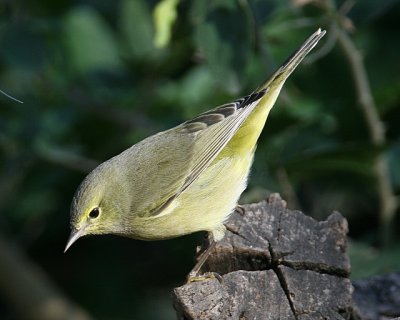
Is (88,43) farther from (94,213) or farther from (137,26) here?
(94,213)

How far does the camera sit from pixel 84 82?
233 inches

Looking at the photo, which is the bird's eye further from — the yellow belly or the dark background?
the dark background

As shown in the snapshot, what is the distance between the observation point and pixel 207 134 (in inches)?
183

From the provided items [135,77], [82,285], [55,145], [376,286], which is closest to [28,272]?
[82,285]

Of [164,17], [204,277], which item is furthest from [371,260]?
[164,17]

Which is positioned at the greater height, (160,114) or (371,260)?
(160,114)

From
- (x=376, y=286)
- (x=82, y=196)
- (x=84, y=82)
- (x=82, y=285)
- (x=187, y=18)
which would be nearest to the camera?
(x=376, y=286)

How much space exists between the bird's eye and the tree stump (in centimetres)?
77

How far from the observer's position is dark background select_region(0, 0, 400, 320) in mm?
4867

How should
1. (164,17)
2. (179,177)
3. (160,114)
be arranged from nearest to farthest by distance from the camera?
1. (179,177)
2. (164,17)
3. (160,114)

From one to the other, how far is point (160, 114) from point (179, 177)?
51.0 inches

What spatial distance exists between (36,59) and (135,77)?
69 centimetres

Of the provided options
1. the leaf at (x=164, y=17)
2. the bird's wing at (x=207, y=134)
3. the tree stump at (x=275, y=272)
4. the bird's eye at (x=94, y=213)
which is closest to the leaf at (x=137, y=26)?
the leaf at (x=164, y=17)

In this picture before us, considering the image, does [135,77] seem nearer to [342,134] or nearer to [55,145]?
[55,145]
